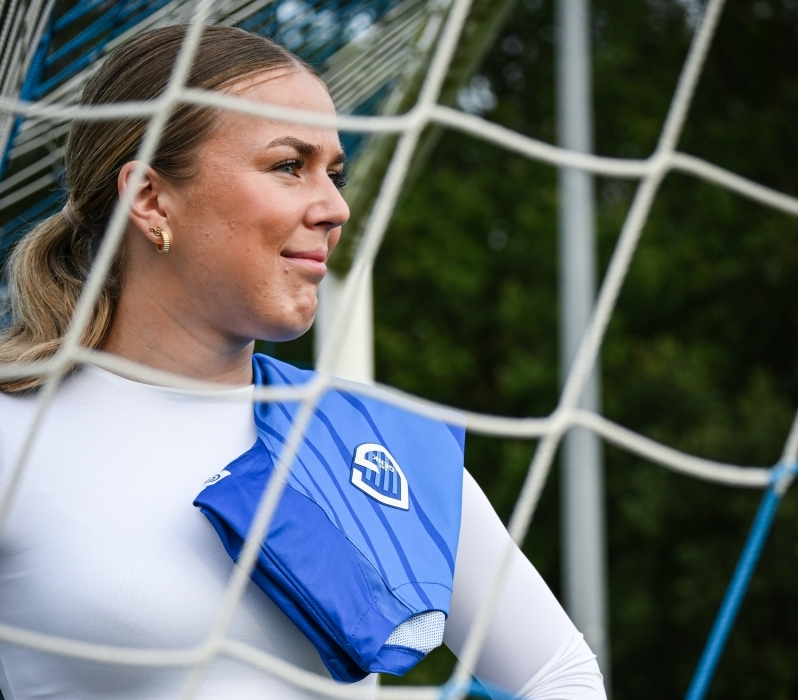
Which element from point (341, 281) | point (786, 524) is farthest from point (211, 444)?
point (786, 524)

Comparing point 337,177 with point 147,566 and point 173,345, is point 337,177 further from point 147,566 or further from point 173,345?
point 147,566

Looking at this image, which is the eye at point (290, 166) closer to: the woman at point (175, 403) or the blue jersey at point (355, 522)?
the woman at point (175, 403)

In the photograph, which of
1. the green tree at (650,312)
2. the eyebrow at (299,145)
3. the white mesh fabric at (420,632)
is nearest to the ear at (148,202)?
the eyebrow at (299,145)

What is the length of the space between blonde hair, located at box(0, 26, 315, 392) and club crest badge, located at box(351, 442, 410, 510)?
9.1 inches

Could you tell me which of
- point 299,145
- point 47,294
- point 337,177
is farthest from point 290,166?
point 47,294

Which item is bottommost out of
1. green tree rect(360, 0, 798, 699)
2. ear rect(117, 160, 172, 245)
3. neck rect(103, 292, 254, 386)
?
green tree rect(360, 0, 798, 699)

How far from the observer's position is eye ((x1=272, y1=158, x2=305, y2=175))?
0.85 m

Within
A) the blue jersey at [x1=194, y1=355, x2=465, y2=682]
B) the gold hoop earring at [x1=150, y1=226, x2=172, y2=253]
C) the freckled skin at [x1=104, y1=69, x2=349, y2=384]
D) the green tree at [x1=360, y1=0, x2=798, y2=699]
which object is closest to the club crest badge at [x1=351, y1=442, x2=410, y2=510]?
the blue jersey at [x1=194, y1=355, x2=465, y2=682]

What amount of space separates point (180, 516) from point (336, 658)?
0.49 feet

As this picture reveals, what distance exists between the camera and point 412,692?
78cm

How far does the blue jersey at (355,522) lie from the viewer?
78 centimetres

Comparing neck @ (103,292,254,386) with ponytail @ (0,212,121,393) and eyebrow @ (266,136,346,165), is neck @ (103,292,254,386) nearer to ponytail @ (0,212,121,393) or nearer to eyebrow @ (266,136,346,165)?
ponytail @ (0,212,121,393)

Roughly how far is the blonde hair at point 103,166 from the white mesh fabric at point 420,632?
1.07 ft

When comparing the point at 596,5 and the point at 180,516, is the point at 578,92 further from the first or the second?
the point at 596,5
